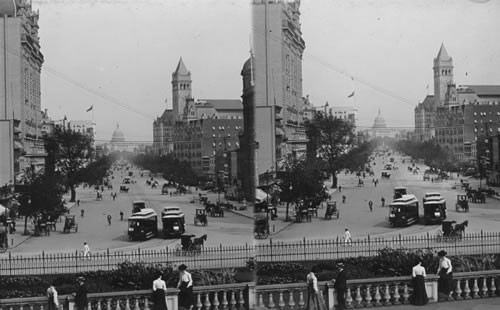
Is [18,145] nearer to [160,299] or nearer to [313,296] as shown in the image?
[160,299]

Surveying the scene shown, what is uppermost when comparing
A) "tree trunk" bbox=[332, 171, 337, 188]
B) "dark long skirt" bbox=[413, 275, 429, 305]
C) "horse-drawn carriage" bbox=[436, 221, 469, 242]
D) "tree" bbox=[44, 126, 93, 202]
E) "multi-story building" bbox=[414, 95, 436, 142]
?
"multi-story building" bbox=[414, 95, 436, 142]

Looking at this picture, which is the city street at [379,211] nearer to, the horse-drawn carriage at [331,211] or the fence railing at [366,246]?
the horse-drawn carriage at [331,211]

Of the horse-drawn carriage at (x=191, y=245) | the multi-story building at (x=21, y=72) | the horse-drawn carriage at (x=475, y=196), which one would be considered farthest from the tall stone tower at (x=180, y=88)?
the horse-drawn carriage at (x=475, y=196)

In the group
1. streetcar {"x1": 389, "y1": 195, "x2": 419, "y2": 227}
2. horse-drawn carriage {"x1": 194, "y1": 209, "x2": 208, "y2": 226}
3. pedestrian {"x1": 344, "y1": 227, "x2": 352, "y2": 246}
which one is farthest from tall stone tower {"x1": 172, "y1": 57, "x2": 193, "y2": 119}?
streetcar {"x1": 389, "y1": 195, "x2": 419, "y2": 227}

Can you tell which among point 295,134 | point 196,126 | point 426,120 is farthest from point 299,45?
point 426,120

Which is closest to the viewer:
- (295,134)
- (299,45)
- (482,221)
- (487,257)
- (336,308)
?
(336,308)

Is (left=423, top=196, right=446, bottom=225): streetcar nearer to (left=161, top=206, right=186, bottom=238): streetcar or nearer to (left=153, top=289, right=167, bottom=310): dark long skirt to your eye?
(left=161, top=206, right=186, bottom=238): streetcar

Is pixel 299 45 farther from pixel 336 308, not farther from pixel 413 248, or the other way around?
pixel 336 308
